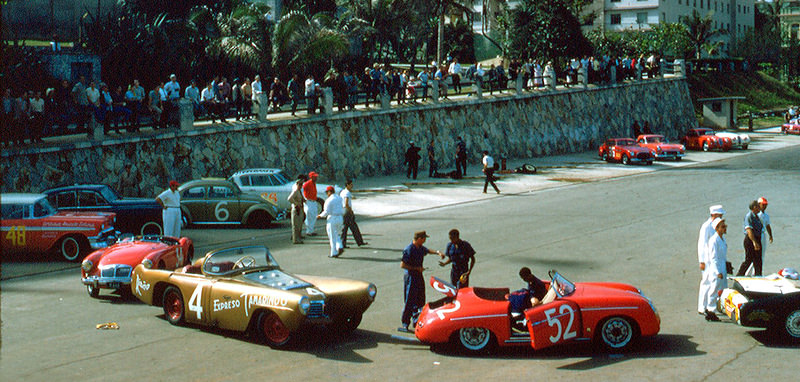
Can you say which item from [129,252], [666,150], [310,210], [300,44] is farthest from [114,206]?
[666,150]

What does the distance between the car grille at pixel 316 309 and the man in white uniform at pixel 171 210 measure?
8.71m

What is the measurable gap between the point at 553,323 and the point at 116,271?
24.3ft

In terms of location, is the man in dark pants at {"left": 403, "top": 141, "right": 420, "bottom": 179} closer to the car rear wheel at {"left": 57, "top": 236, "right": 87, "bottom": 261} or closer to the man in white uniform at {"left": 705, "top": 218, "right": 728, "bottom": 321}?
the car rear wheel at {"left": 57, "top": 236, "right": 87, "bottom": 261}

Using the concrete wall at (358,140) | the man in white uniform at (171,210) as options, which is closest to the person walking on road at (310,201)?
the man in white uniform at (171,210)

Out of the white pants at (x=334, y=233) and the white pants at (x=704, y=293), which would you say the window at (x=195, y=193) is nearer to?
the white pants at (x=334, y=233)

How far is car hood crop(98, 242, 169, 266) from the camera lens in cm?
1391

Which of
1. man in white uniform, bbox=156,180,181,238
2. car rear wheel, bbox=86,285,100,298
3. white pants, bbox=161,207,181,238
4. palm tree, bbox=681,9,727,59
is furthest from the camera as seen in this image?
palm tree, bbox=681,9,727,59

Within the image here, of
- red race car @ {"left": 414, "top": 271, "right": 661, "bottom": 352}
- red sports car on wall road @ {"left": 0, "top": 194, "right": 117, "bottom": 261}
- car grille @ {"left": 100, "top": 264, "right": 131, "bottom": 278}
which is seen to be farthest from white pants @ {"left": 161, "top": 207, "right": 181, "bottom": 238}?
red race car @ {"left": 414, "top": 271, "right": 661, "bottom": 352}

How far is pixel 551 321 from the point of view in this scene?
10.5m

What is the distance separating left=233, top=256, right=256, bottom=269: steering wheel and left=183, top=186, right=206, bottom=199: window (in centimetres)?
1070

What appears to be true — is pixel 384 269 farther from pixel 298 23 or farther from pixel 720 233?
pixel 298 23

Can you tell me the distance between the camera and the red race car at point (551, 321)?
34.6 ft

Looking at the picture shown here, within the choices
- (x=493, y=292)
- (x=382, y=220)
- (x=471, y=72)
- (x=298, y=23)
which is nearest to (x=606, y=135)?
(x=471, y=72)

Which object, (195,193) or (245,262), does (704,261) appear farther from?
(195,193)
